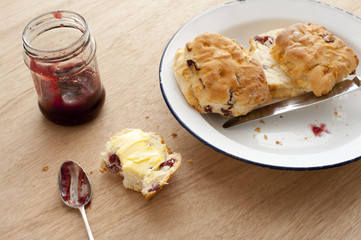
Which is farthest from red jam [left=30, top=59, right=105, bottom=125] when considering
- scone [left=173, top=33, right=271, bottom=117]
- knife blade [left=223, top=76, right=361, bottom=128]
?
knife blade [left=223, top=76, right=361, bottom=128]

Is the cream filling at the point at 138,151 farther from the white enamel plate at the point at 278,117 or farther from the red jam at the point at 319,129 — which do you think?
the red jam at the point at 319,129

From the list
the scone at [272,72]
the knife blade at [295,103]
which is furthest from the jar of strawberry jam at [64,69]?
the scone at [272,72]

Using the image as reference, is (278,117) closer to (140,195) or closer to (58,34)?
(140,195)

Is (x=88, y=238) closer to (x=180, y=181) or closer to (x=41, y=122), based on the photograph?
(x=180, y=181)

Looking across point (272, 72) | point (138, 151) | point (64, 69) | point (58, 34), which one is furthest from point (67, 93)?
point (272, 72)

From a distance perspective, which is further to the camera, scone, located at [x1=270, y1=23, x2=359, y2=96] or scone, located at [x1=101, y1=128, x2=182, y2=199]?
scone, located at [x1=270, y1=23, x2=359, y2=96]

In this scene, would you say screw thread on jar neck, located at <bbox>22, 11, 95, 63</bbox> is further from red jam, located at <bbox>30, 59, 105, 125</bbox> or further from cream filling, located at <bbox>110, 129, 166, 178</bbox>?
cream filling, located at <bbox>110, 129, 166, 178</bbox>

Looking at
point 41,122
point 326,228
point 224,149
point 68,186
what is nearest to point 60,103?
point 41,122
